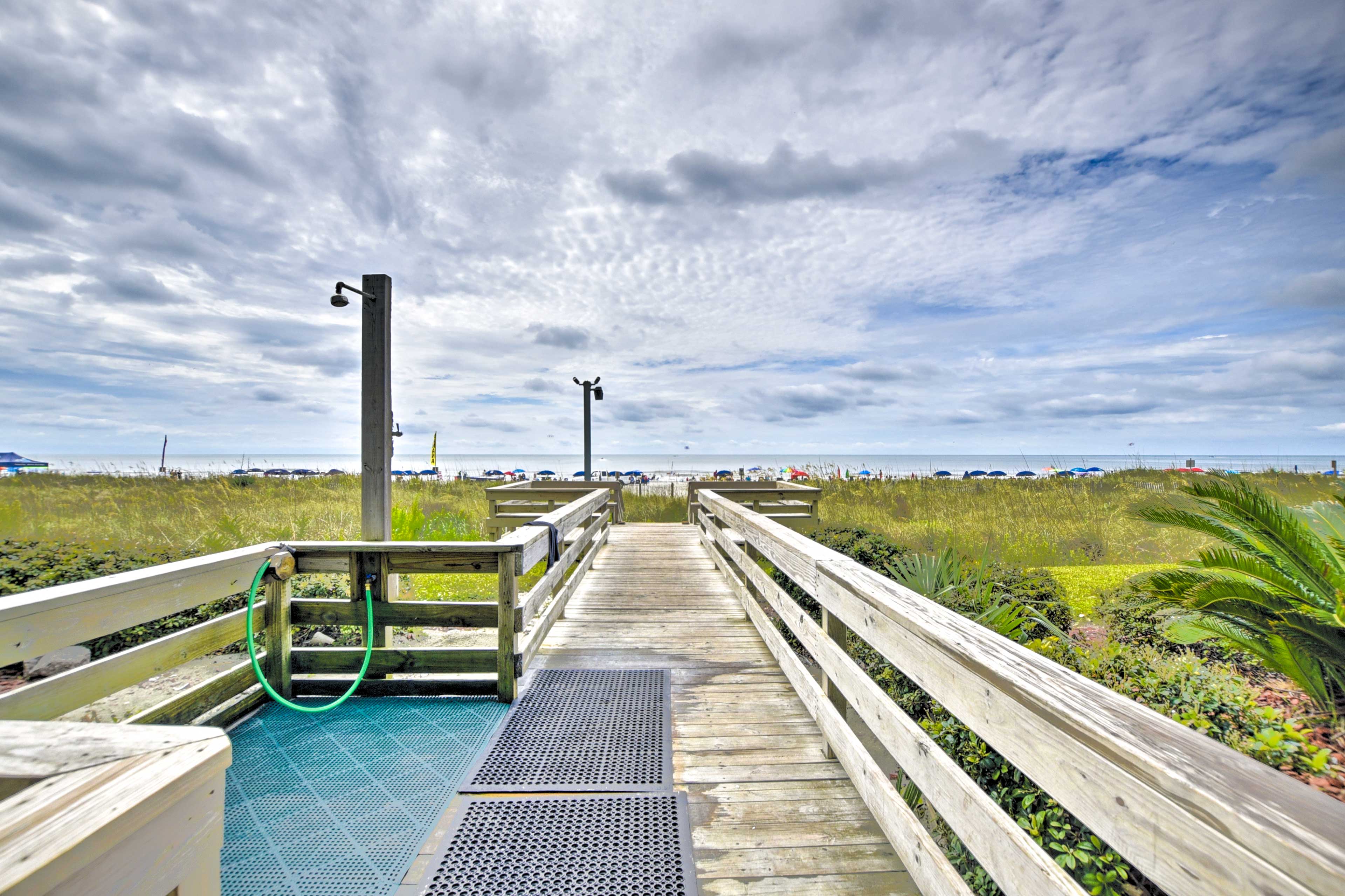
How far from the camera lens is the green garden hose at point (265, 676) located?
3.11 metres

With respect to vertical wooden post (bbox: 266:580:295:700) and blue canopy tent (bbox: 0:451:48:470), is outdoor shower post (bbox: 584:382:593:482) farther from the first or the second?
blue canopy tent (bbox: 0:451:48:470)

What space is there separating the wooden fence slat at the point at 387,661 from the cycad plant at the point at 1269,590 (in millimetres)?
4499

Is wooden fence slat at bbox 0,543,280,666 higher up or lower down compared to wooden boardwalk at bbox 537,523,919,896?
higher up

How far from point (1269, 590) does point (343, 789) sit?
5300 mm

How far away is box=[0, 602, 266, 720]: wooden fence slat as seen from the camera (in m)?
2.09

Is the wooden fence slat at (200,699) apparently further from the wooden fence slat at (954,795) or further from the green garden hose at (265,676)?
the wooden fence slat at (954,795)

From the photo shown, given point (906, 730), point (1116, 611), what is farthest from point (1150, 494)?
point (906, 730)

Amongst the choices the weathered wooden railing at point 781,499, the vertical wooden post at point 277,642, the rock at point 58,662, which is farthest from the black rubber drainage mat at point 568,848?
the weathered wooden railing at point 781,499

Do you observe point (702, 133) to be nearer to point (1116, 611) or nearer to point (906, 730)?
point (1116, 611)

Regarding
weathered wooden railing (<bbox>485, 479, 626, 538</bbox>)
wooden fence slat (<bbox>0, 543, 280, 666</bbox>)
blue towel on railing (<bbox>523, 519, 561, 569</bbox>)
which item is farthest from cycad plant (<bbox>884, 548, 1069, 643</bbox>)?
weathered wooden railing (<bbox>485, 479, 626, 538</bbox>)

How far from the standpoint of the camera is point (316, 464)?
85.0 metres

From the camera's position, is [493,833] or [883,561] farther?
[883,561]

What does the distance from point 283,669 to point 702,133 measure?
9.89 meters

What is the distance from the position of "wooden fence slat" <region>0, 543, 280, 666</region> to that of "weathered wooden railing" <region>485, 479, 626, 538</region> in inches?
251
